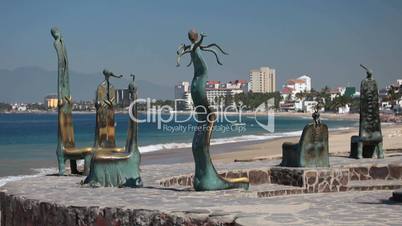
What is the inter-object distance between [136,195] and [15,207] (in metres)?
1.89

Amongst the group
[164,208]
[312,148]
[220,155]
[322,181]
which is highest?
[312,148]

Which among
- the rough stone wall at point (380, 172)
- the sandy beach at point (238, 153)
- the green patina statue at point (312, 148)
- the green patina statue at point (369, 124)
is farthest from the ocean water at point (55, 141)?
the rough stone wall at point (380, 172)

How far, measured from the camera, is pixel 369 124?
585 inches

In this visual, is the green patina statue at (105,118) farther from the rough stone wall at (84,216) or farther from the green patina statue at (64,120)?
the rough stone wall at (84,216)

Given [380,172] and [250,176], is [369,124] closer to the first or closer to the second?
[380,172]

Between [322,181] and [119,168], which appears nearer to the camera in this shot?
[119,168]

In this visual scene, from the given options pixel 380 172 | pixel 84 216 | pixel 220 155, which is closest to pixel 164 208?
pixel 84 216

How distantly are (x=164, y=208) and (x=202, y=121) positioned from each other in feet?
7.83

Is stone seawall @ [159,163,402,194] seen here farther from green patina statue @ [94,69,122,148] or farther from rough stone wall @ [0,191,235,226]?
rough stone wall @ [0,191,235,226]

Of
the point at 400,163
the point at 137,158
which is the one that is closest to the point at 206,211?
the point at 137,158

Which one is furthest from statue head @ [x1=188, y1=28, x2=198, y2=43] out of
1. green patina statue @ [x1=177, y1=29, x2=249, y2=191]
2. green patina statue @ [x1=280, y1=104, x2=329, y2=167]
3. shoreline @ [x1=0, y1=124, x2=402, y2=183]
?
shoreline @ [x1=0, y1=124, x2=402, y2=183]

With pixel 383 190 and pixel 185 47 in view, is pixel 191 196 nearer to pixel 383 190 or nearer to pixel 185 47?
pixel 185 47

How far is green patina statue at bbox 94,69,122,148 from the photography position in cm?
1236

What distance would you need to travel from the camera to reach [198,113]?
9.84 m
